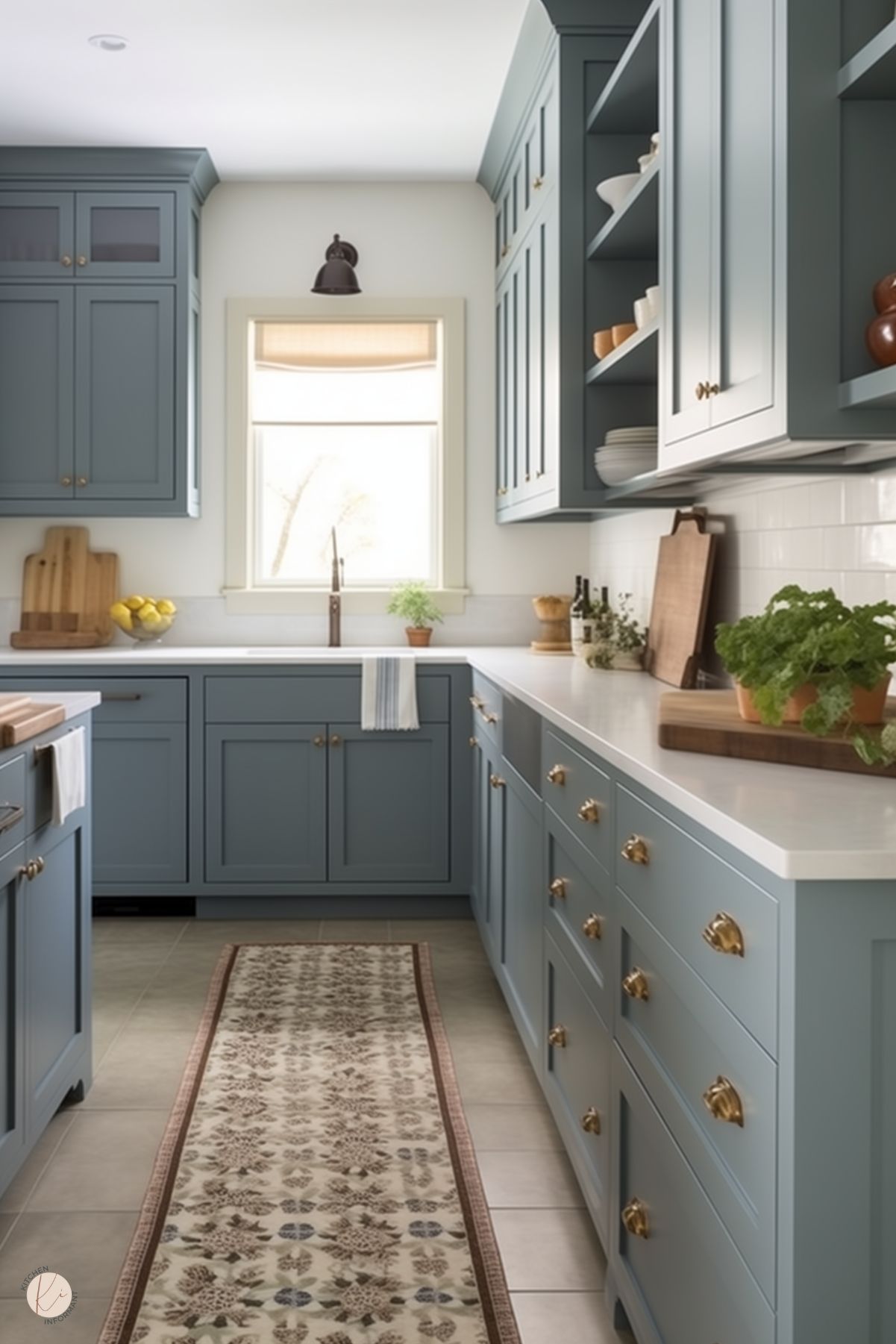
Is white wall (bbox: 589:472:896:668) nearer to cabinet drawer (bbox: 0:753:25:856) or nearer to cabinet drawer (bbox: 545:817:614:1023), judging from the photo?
cabinet drawer (bbox: 545:817:614:1023)

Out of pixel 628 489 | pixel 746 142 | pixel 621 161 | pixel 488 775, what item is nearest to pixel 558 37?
pixel 621 161

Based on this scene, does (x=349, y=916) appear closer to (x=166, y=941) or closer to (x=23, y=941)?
(x=166, y=941)

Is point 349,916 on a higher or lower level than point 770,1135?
lower

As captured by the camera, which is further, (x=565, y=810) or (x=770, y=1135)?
(x=565, y=810)

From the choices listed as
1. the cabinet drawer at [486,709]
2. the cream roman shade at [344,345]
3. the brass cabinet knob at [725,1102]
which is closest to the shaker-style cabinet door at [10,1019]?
the brass cabinet knob at [725,1102]

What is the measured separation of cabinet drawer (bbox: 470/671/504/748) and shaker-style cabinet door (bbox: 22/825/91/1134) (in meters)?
1.25

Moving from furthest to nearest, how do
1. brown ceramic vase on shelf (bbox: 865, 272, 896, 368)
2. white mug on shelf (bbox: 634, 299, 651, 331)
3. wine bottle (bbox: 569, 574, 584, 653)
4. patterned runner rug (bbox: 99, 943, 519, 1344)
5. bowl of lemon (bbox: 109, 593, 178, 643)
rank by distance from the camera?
1. bowl of lemon (bbox: 109, 593, 178, 643)
2. wine bottle (bbox: 569, 574, 584, 653)
3. white mug on shelf (bbox: 634, 299, 651, 331)
4. patterned runner rug (bbox: 99, 943, 519, 1344)
5. brown ceramic vase on shelf (bbox: 865, 272, 896, 368)

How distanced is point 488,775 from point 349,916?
3.65 ft

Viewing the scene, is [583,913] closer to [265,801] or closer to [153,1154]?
[153,1154]

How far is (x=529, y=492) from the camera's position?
177 inches

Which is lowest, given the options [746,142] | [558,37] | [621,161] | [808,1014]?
[808,1014]

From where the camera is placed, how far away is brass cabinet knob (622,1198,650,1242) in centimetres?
196

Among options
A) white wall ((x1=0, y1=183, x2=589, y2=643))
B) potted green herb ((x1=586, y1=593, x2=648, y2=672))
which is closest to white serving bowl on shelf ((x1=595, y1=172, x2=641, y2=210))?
potted green herb ((x1=586, y1=593, x2=648, y2=672))

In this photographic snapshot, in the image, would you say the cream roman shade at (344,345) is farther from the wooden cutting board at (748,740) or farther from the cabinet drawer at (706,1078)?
the cabinet drawer at (706,1078)
